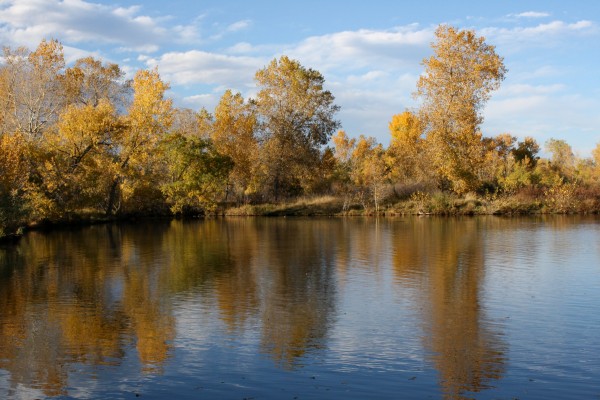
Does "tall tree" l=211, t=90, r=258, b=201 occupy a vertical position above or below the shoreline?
above

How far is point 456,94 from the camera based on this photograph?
4741cm

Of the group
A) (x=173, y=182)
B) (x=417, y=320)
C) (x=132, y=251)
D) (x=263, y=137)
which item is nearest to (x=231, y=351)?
(x=417, y=320)

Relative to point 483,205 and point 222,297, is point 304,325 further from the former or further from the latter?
point 483,205

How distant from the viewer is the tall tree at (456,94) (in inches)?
1833

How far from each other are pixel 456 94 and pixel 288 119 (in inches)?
610

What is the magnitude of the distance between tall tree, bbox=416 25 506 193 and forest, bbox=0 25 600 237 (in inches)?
3.7

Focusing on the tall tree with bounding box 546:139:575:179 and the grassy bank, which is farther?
the tall tree with bounding box 546:139:575:179

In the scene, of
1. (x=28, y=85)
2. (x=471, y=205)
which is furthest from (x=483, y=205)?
(x=28, y=85)

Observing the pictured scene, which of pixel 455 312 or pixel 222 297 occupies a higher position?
pixel 222 297

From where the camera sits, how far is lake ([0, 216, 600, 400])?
8414 mm

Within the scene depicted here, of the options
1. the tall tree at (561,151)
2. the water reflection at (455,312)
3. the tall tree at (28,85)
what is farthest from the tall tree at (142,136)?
the tall tree at (561,151)

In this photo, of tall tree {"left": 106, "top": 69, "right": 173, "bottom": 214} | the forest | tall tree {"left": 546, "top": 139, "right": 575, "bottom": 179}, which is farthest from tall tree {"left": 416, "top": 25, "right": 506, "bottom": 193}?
tall tree {"left": 546, "top": 139, "right": 575, "bottom": 179}

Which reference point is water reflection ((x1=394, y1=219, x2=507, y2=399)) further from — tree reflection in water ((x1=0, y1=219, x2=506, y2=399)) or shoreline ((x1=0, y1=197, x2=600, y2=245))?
shoreline ((x1=0, y1=197, x2=600, y2=245))

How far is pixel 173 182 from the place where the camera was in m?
48.5
